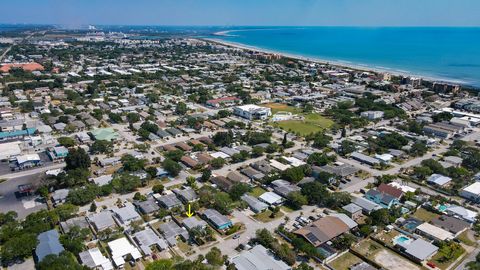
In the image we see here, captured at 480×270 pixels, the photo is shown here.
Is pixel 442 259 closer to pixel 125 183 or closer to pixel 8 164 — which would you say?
pixel 125 183

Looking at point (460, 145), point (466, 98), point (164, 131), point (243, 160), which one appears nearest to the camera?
point (243, 160)

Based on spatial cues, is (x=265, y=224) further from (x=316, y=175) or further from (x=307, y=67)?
(x=307, y=67)

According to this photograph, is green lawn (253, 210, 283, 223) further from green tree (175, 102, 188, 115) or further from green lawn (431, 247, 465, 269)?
green tree (175, 102, 188, 115)

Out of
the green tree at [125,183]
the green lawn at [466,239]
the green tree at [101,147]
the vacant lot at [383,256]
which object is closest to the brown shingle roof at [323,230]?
the vacant lot at [383,256]

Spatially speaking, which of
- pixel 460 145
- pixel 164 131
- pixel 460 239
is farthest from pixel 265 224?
pixel 460 145

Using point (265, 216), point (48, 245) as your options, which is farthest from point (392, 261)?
point (48, 245)

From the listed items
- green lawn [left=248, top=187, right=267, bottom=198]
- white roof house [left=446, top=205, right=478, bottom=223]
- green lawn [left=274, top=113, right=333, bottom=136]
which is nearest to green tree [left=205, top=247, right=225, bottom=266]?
green lawn [left=248, top=187, right=267, bottom=198]
